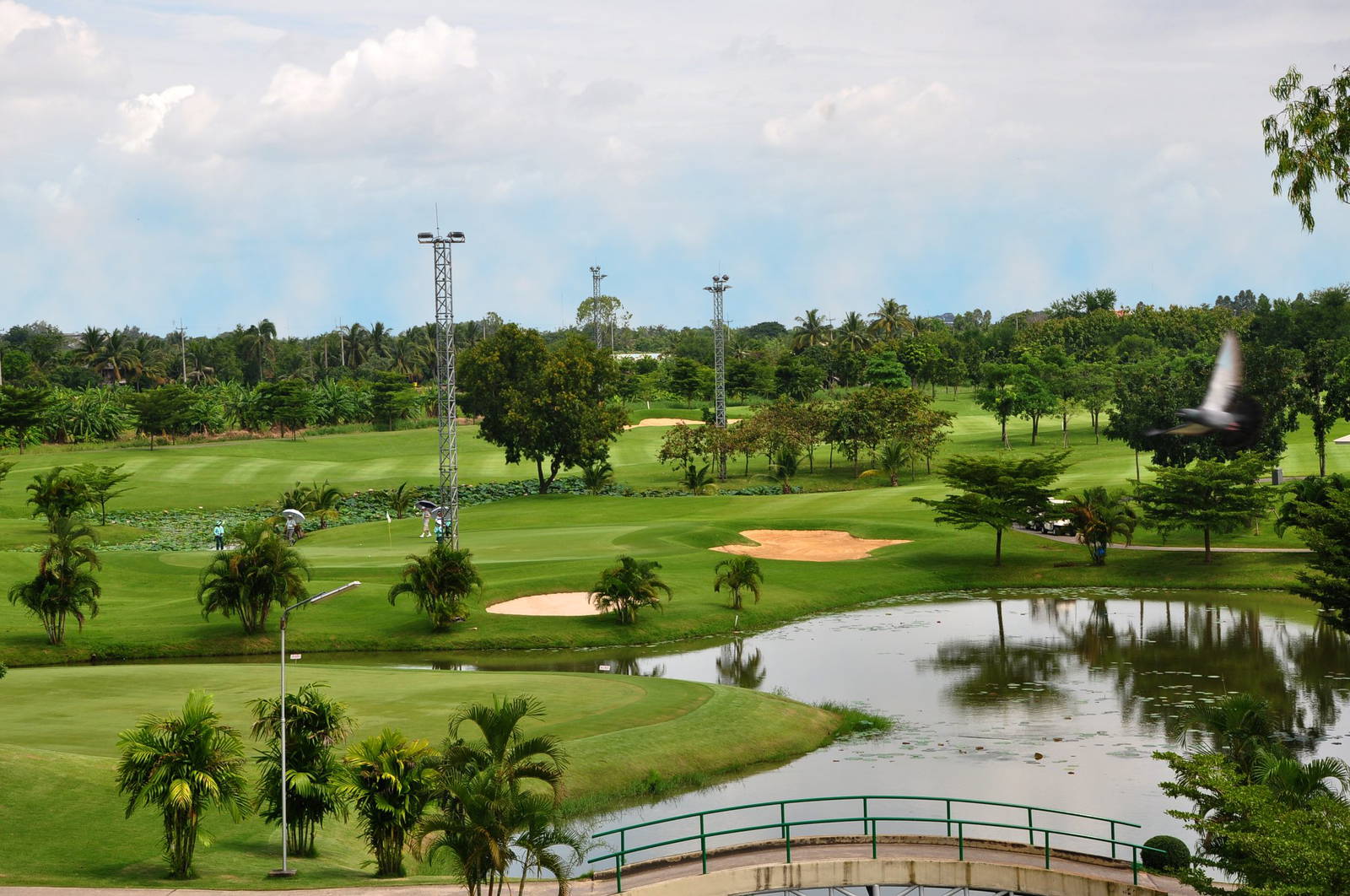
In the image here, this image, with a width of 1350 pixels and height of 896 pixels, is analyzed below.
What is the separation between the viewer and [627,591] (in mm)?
53281

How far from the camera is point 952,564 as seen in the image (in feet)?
221

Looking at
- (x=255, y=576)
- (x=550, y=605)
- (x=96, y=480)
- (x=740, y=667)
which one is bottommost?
(x=740, y=667)

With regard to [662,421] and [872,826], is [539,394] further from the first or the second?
[872,826]

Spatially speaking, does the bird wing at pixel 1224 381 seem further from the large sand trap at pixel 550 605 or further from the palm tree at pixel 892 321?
the palm tree at pixel 892 321

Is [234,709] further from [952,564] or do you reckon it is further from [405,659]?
[952,564]

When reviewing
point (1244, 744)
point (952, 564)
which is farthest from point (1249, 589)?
point (1244, 744)

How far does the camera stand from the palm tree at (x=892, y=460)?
96.6m

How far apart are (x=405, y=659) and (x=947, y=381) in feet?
378

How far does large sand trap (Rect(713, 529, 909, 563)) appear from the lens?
223 feet

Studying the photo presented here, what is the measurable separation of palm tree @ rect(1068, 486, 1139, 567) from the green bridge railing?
35.8 meters

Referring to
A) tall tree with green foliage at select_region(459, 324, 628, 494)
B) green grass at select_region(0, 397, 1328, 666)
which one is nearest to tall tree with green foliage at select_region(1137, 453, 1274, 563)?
green grass at select_region(0, 397, 1328, 666)

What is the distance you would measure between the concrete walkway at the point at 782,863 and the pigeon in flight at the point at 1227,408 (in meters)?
11.4

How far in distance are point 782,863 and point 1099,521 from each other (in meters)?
43.0

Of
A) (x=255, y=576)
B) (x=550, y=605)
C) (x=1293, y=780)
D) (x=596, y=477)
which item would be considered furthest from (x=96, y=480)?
(x=1293, y=780)
